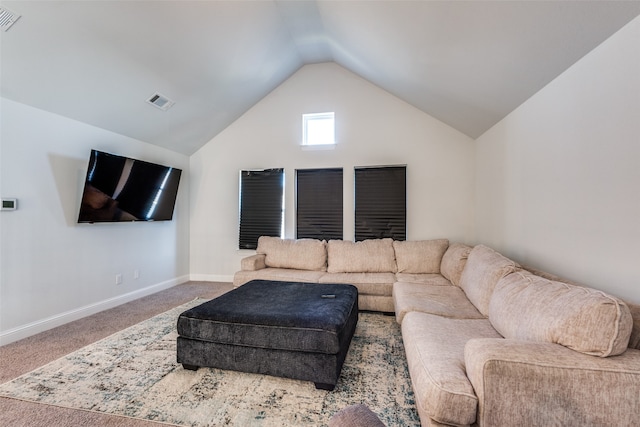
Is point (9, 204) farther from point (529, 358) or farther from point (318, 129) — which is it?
point (529, 358)

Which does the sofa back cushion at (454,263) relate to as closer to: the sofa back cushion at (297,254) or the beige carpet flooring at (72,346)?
the sofa back cushion at (297,254)

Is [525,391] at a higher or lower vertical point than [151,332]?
higher

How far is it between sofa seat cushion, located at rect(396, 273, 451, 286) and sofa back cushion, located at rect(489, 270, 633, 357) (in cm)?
144

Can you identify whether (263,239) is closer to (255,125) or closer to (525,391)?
(255,125)

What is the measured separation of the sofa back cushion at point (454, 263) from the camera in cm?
302

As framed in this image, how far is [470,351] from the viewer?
126cm

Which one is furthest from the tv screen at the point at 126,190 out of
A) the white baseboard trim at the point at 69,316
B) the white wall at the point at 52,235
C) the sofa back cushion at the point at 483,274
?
the sofa back cushion at the point at 483,274

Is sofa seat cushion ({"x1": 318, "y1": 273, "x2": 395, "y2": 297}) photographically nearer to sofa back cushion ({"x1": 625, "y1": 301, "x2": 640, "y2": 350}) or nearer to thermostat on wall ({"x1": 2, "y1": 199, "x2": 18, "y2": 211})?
sofa back cushion ({"x1": 625, "y1": 301, "x2": 640, "y2": 350})

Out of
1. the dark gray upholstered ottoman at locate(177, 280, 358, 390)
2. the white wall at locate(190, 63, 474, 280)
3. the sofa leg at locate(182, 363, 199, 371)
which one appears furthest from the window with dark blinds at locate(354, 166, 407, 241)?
the sofa leg at locate(182, 363, 199, 371)

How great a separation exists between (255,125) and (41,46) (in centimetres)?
275

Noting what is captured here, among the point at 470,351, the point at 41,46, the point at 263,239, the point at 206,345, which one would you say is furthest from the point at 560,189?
the point at 41,46

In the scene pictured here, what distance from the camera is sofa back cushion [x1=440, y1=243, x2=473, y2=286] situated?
3016 mm

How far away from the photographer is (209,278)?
16.2 ft

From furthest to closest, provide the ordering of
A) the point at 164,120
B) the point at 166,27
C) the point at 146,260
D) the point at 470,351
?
the point at 146,260
the point at 164,120
the point at 166,27
the point at 470,351
